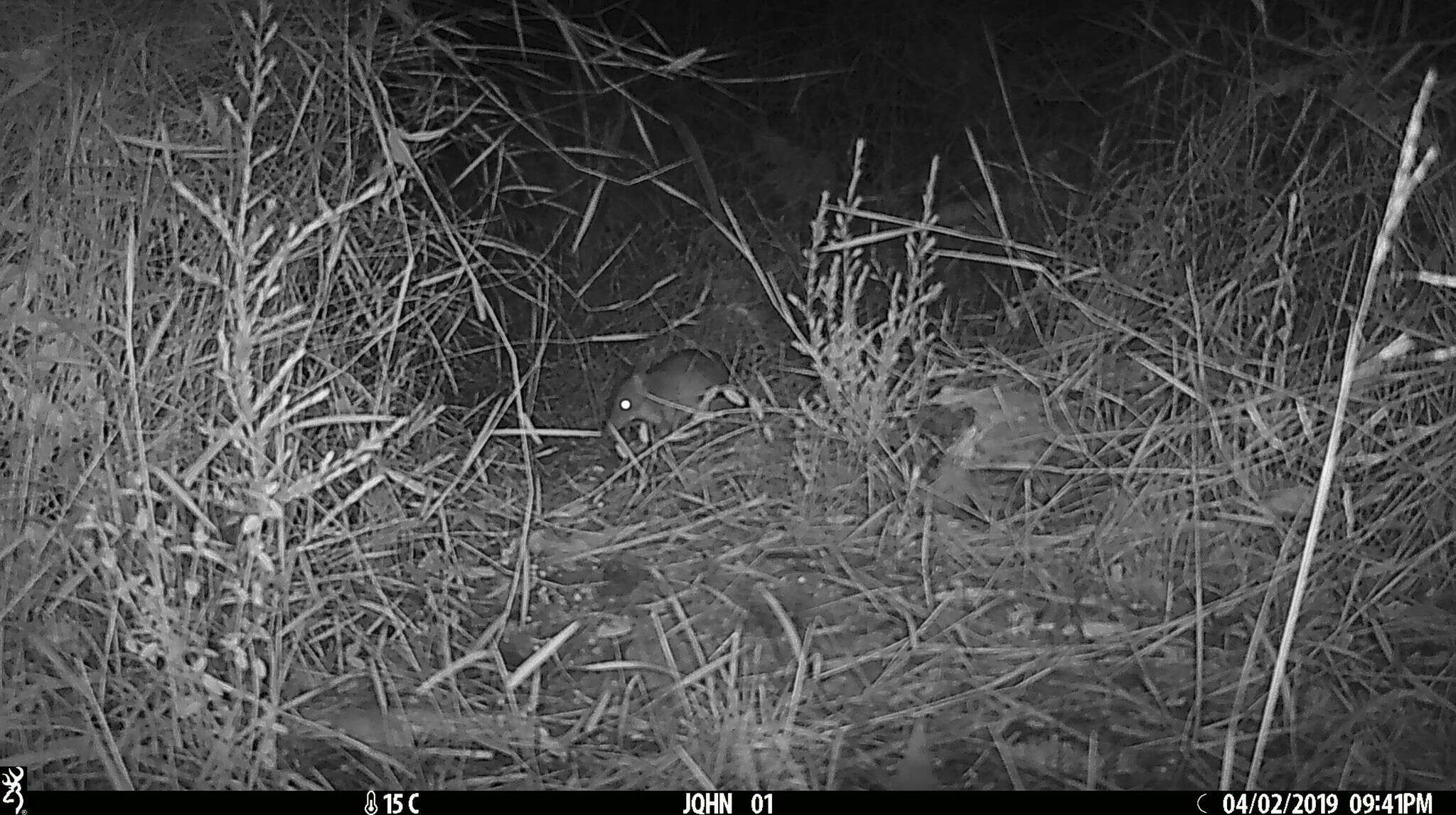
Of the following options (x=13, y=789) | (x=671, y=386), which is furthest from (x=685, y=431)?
(x=13, y=789)

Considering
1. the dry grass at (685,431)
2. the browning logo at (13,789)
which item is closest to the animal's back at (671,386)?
the dry grass at (685,431)

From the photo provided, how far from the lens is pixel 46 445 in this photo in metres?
0.94

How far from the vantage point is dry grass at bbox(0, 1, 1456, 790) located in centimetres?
91

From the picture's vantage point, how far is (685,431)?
0.96 m

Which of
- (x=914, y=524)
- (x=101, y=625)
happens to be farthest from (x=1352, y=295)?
(x=101, y=625)

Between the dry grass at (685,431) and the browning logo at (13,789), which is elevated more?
the dry grass at (685,431)

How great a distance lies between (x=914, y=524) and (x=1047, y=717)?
22 cm

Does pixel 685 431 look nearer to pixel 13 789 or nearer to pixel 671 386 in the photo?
pixel 671 386

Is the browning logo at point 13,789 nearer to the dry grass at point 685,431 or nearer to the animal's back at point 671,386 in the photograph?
the dry grass at point 685,431

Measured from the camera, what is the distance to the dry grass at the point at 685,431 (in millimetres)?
909
